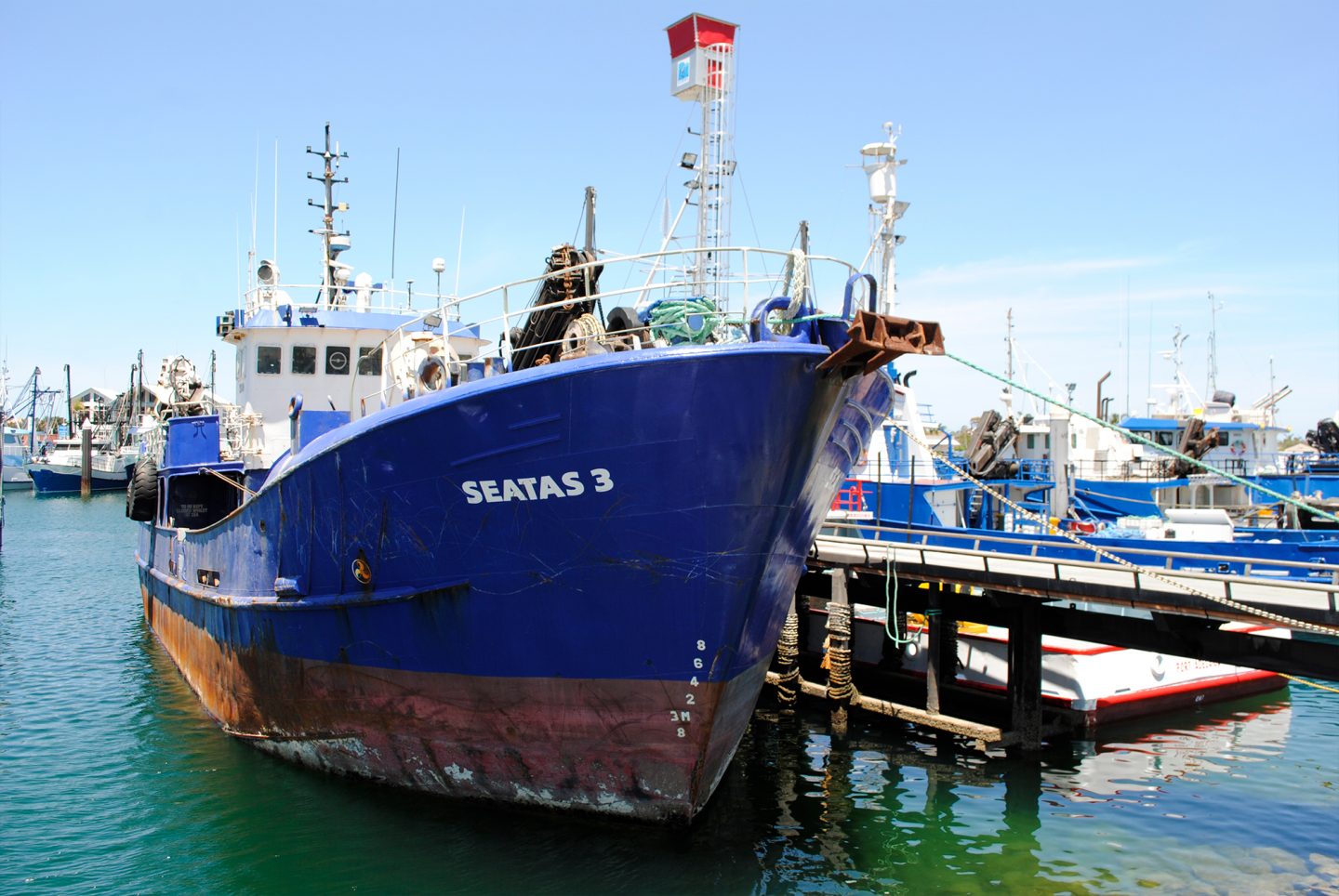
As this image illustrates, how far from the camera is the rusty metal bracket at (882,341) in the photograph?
6902 mm

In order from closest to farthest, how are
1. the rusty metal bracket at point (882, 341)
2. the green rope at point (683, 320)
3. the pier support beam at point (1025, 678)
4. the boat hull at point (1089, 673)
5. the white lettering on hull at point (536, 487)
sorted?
1. the rusty metal bracket at point (882, 341)
2. the white lettering on hull at point (536, 487)
3. the green rope at point (683, 320)
4. the pier support beam at point (1025, 678)
5. the boat hull at point (1089, 673)

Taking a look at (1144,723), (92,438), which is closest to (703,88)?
(1144,723)

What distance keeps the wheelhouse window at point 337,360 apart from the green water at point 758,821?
5.42m

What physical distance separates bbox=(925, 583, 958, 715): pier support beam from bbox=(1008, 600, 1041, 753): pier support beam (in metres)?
0.96

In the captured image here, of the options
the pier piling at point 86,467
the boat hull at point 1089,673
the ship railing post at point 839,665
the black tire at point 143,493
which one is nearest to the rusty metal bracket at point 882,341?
the ship railing post at point 839,665

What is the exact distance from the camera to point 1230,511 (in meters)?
25.8

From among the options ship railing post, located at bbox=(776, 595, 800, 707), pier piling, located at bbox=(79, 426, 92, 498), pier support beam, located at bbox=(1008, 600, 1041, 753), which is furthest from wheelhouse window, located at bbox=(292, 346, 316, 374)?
pier piling, located at bbox=(79, 426, 92, 498)

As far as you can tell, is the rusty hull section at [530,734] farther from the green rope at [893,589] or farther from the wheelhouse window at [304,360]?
the wheelhouse window at [304,360]

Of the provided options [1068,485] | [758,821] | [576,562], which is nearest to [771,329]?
[576,562]

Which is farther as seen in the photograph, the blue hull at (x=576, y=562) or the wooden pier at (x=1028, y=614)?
the wooden pier at (x=1028, y=614)

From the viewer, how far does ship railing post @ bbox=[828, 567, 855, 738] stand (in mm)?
12500

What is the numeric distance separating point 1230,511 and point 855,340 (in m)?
23.7

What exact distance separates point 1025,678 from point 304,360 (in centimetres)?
1128

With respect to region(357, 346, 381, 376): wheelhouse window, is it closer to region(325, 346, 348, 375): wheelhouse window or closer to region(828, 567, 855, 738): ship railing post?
region(325, 346, 348, 375): wheelhouse window
